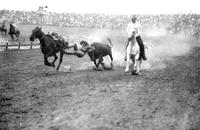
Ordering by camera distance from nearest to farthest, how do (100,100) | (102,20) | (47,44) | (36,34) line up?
(100,100), (36,34), (47,44), (102,20)

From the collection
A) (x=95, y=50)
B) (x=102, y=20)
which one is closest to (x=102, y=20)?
(x=102, y=20)

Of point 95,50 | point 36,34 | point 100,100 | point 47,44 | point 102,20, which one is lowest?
point 100,100

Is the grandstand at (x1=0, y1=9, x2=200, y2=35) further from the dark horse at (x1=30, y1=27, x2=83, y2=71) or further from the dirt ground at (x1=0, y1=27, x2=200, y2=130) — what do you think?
Answer: the dirt ground at (x1=0, y1=27, x2=200, y2=130)

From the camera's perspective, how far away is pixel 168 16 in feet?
169

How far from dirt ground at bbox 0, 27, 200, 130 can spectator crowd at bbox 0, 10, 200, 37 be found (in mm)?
31190

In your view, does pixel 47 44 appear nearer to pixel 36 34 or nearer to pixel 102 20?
pixel 36 34

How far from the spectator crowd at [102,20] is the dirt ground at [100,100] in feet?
→ 102

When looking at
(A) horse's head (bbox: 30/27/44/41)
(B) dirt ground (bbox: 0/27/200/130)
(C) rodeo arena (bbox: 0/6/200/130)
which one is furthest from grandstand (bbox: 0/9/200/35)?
(A) horse's head (bbox: 30/27/44/41)

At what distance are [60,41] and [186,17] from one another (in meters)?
37.0

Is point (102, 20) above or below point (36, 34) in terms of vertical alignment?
above

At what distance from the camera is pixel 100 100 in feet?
26.9

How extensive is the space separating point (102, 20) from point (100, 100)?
51.7 metres

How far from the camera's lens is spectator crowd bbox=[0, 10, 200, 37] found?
43.0 meters

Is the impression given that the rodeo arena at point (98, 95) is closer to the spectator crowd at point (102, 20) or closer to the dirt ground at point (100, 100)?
the dirt ground at point (100, 100)
